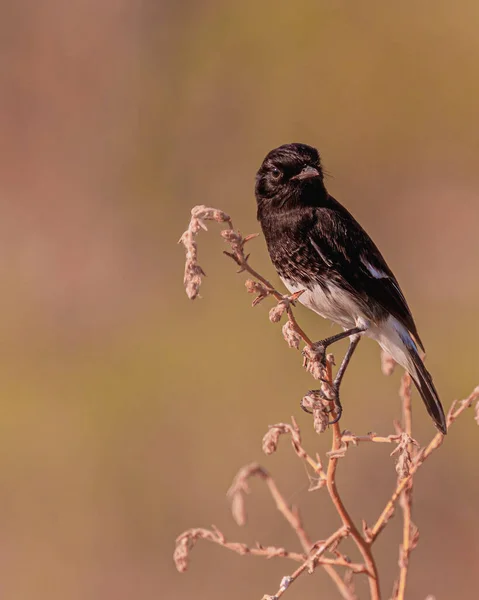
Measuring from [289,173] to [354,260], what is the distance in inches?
16.6

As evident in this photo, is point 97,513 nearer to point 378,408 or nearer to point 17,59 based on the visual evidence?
point 378,408

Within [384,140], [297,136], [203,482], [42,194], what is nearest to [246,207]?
[297,136]

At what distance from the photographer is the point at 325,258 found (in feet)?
11.7

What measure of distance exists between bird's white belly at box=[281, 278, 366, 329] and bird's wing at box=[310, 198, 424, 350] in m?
0.04

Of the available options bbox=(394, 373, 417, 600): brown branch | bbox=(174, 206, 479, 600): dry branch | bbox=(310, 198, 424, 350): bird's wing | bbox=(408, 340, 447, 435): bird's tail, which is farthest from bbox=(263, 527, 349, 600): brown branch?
bbox=(310, 198, 424, 350): bird's wing

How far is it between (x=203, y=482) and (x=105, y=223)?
3.64m

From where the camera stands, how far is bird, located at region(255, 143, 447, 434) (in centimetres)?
357

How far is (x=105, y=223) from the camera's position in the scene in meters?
9.35

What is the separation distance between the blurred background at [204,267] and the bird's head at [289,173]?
112 inches

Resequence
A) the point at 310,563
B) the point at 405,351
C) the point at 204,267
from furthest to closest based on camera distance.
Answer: the point at 204,267, the point at 405,351, the point at 310,563

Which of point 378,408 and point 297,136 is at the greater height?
point 297,136

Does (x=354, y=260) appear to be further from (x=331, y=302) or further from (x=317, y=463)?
(x=317, y=463)

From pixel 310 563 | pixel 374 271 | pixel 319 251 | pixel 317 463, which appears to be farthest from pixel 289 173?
pixel 310 563

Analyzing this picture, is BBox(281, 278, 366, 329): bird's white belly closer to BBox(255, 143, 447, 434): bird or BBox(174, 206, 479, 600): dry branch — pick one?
BBox(255, 143, 447, 434): bird
